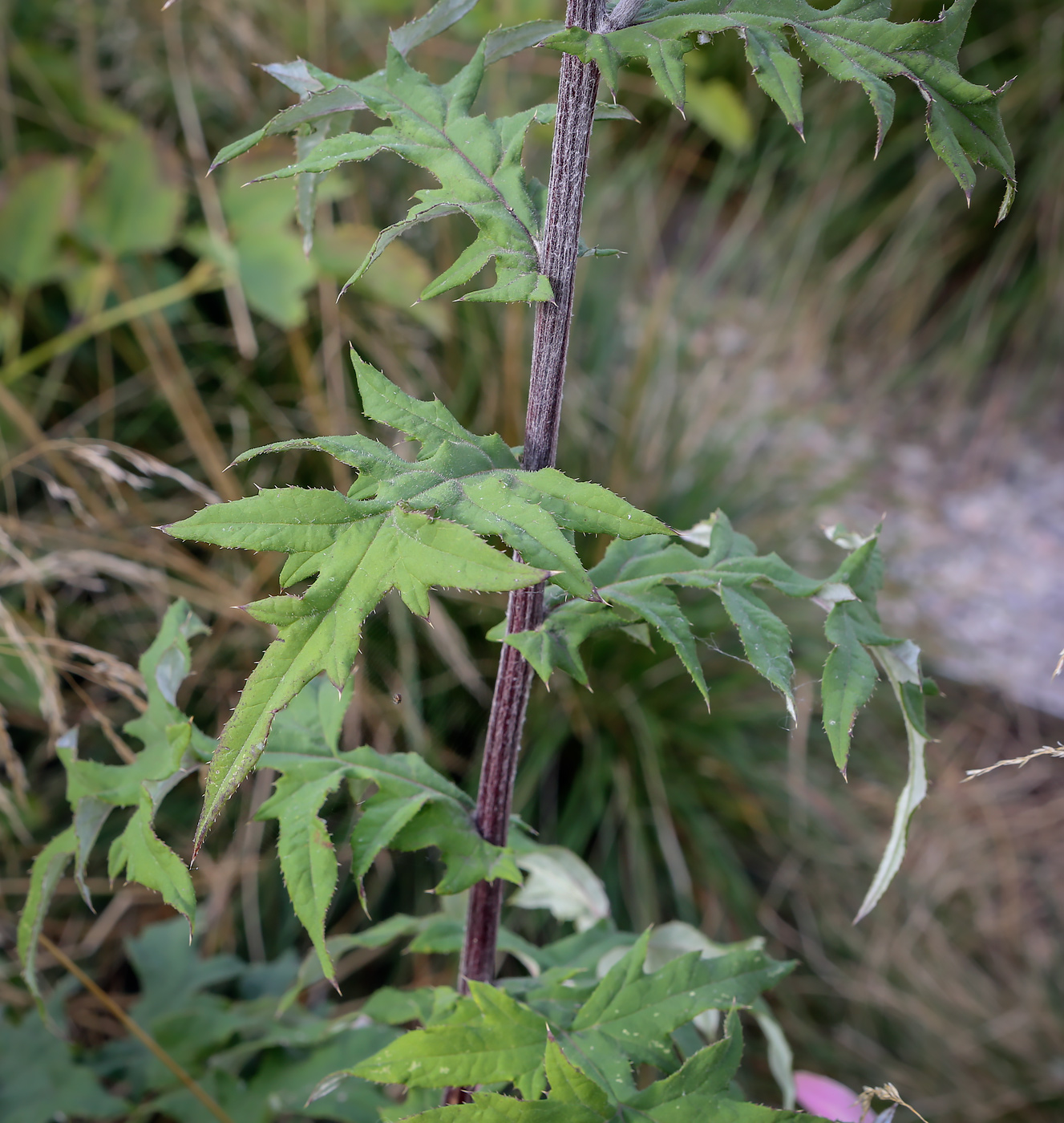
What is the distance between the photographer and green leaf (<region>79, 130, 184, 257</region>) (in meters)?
1.72

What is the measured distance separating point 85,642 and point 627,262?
1599 mm

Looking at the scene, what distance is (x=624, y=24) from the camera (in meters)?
0.54

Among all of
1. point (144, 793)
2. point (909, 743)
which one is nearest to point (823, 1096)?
point (909, 743)

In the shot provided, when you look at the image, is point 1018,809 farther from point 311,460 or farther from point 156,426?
point 156,426

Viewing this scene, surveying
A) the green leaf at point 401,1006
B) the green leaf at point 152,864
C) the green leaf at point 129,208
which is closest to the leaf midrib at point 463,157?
the green leaf at point 152,864

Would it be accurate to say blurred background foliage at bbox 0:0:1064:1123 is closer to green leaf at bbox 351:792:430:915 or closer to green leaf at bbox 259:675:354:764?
green leaf at bbox 259:675:354:764

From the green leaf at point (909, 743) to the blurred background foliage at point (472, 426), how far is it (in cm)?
74

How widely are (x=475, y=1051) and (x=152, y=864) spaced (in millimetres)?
247

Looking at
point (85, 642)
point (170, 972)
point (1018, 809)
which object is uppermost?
point (85, 642)

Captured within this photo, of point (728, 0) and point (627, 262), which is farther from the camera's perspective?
point (627, 262)

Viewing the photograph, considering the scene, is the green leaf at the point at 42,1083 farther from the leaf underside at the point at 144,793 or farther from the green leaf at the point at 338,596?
the green leaf at the point at 338,596

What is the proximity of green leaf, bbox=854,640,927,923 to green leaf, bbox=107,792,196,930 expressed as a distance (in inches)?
17.8

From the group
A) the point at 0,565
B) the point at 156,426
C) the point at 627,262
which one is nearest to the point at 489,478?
the point at 0,565

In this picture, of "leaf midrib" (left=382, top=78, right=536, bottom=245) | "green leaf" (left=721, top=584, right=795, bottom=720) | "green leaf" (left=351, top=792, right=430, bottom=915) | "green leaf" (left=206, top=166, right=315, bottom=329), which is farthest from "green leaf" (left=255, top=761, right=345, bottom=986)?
"green leaf" (left=206, top=166, right=315, bottom=329)
